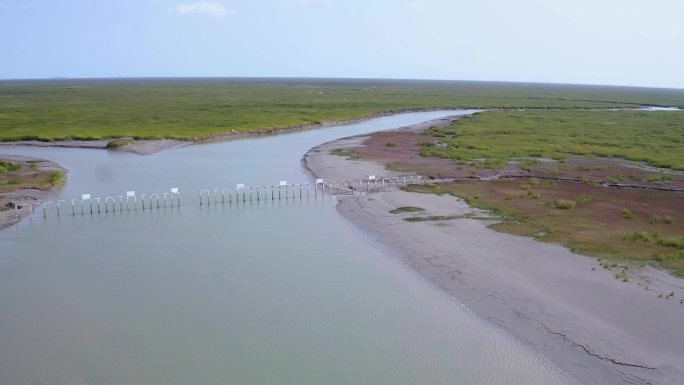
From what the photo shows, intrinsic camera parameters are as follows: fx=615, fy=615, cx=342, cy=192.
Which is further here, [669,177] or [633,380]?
[669,177]

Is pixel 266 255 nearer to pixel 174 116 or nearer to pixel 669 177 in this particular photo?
pixel 669 177

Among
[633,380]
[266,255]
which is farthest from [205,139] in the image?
[633,380]

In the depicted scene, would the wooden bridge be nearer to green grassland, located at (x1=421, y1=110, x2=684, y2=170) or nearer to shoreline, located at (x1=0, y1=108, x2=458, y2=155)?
green grassland, located at (x1=421, y1=110, x2=684, y2=170)

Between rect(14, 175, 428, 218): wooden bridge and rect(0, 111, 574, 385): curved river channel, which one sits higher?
rect(14, 175, 428, 218): wooden bridge

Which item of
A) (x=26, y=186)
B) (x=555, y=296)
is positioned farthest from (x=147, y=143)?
(x=555, y=296)

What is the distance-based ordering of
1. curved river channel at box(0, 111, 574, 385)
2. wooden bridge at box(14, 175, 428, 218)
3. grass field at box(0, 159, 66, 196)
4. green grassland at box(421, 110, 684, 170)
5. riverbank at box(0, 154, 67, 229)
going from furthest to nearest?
green grassland at box(421, 110, 684, 170) < grass field at box(0, 159, 66, 196) < wooden bridge at box(14, 175, 428, 218) < riverbank at box(0, 154, 67, 229) < curved river channel at box(0, 111, 574, 385)

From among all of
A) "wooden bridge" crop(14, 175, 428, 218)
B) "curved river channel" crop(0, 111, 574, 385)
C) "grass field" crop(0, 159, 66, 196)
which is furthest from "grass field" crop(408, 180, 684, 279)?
"grass field" crop(0, 159, 66, 196)
